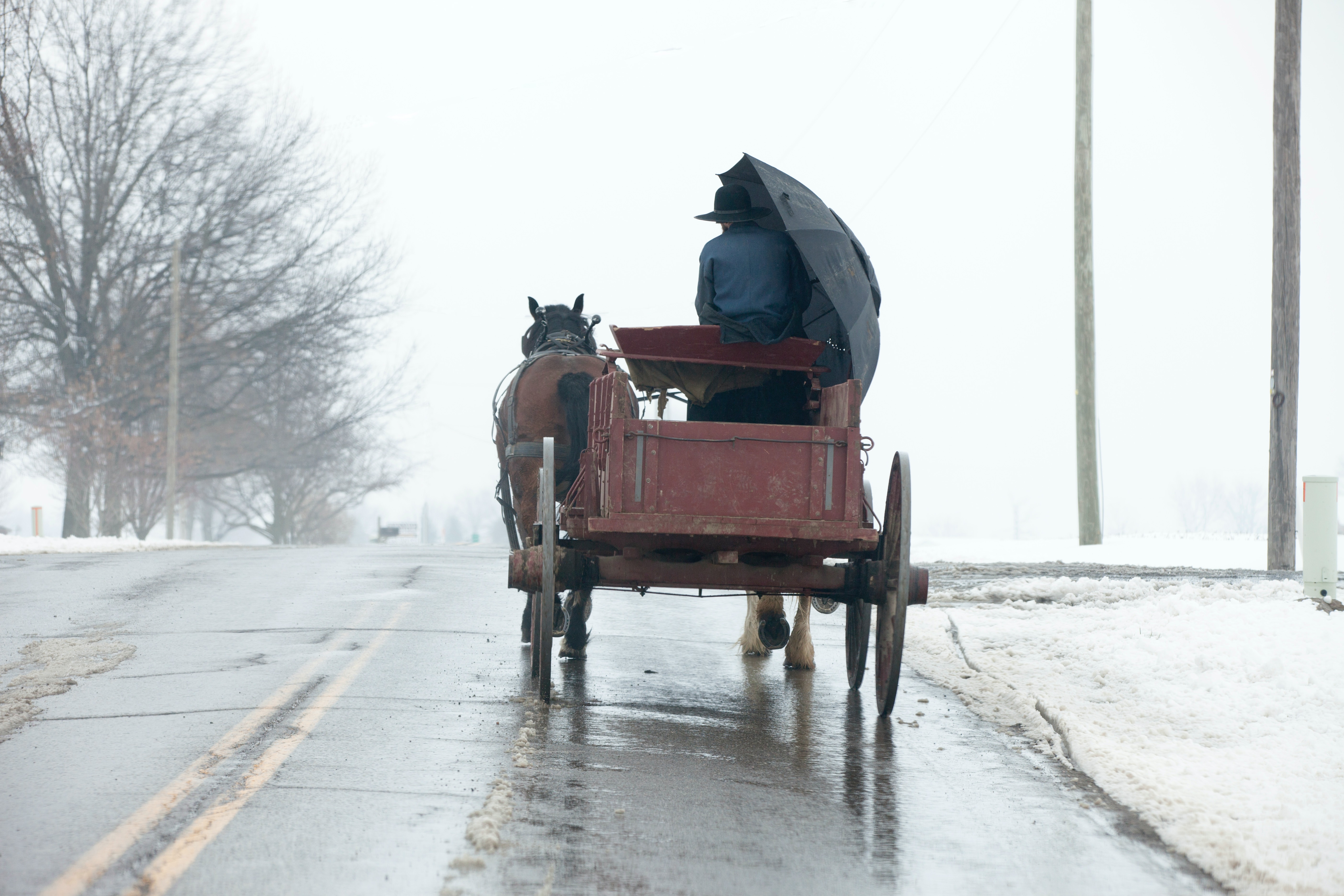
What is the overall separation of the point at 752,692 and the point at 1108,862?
352cm

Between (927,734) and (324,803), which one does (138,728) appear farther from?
(927,734)

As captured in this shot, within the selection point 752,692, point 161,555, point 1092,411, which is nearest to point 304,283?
point 161,555

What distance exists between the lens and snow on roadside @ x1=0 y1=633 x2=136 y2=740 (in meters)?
6.34

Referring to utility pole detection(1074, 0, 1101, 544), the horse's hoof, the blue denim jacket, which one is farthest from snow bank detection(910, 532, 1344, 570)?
the blue denim jacket

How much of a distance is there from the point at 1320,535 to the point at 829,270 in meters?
5.32

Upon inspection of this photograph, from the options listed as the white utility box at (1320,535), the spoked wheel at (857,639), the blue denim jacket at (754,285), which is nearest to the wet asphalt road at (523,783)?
the spoked wheel at (857,639)

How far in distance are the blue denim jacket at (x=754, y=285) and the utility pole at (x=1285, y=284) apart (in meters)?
9.79

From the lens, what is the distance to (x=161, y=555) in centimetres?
1931

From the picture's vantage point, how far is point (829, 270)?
6926 mm

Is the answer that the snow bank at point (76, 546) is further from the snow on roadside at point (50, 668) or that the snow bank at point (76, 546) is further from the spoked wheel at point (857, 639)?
the spoked wheel at point (857, 639)

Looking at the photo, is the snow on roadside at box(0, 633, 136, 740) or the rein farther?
the rein

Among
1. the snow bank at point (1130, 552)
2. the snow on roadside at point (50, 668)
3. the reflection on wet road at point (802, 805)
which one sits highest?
the snow bank at point (1130, 552)

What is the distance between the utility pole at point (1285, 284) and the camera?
14.9m

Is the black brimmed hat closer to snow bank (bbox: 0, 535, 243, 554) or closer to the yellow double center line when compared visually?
the yellow double center line
